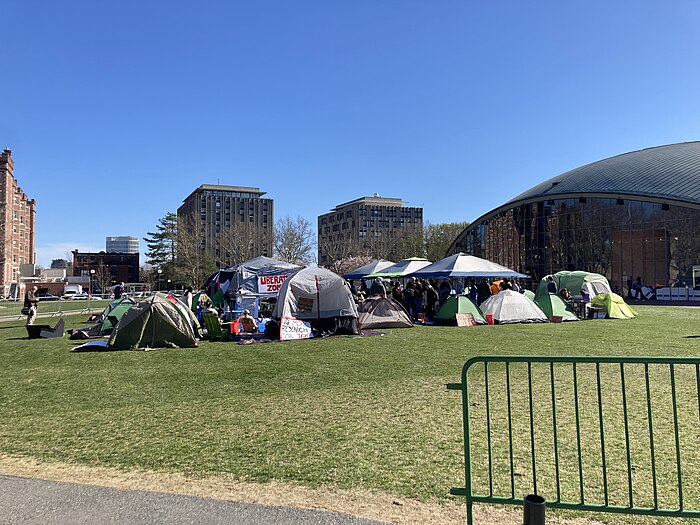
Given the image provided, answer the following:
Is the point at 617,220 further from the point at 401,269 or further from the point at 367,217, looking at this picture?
the point at 367,217

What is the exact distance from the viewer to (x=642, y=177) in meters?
52.6

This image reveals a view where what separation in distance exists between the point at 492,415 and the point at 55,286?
9252 cm

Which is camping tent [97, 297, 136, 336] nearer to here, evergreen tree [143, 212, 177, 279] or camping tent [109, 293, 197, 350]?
camping tent [109, 293, 197, 350]

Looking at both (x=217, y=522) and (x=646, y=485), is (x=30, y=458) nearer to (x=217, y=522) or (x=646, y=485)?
(x=217, y=522)

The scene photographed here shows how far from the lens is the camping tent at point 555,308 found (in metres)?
21.0

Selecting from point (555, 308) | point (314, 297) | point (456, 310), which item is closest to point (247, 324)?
point (314, 297)

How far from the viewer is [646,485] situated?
423cm

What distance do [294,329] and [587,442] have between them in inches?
432

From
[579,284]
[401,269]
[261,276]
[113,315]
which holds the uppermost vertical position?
[401,269]

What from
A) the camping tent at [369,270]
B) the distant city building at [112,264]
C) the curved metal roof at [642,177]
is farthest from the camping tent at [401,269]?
the distant city building at [112,264]

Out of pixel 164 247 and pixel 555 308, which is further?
pixel 164 247

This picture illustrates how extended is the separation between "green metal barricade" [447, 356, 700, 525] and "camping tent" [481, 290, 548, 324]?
1140 cm

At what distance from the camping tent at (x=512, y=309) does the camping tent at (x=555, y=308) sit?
1.75ft

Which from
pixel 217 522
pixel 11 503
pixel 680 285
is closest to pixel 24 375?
pixel 11 503
